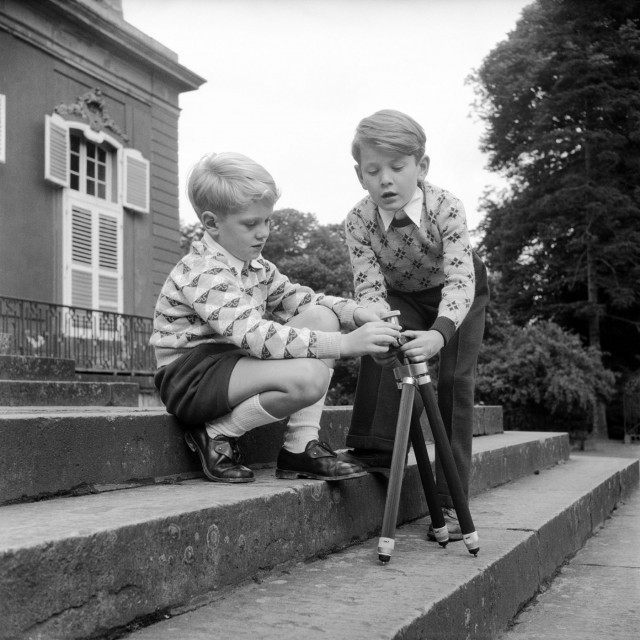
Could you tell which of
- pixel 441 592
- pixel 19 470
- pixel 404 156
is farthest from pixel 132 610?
pixel 404 156

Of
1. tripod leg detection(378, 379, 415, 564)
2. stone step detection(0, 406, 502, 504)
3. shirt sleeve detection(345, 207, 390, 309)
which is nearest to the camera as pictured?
stone step detection(0, 406, 502, 504)

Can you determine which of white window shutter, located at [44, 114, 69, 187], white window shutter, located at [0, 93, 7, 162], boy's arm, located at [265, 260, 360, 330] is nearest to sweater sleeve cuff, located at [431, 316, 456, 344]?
boy's arm, located at [265, 260, 360, 330]

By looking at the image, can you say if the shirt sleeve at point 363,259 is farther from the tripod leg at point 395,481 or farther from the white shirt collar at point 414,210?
the tripod leg at point 395,481

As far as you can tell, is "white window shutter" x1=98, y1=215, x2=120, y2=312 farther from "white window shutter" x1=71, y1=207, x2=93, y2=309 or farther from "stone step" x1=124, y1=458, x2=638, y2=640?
"stone step" x1=124, y1=458, x2=638, y2=640

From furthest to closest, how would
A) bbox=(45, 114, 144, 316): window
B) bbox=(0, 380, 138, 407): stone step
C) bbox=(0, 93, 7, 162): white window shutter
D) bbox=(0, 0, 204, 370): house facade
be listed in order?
bbox=(45, 114, 144, 316): window, bbox=(0, 0, 204, 370): house facade, bbox=(0, 93, 7, 162): white window shutter, bbox=(0, 380, 138, 407): stone step

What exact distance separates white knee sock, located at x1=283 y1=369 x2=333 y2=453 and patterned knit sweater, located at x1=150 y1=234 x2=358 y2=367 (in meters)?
0.23

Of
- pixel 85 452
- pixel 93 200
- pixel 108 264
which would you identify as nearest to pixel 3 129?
pixel 93 200

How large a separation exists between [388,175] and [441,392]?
79 centimetres

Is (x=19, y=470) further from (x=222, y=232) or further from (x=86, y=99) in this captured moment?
(x=86, y=99)

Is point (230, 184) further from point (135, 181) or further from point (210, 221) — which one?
point (135, 181)

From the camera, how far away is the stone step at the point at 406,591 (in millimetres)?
1655

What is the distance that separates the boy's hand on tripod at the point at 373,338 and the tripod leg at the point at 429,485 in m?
0.34

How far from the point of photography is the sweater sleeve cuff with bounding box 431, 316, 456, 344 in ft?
8.34

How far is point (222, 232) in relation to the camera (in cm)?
269
